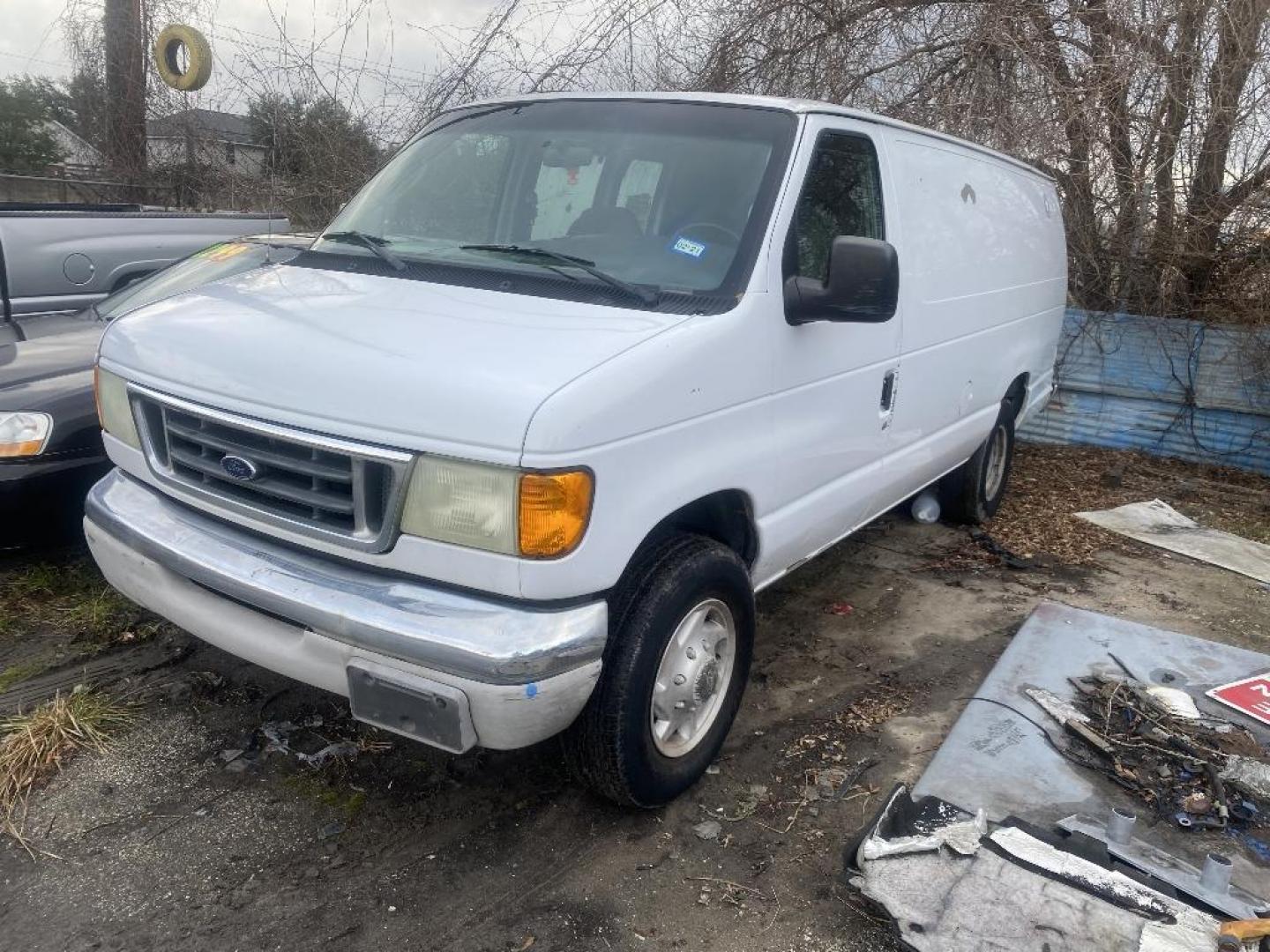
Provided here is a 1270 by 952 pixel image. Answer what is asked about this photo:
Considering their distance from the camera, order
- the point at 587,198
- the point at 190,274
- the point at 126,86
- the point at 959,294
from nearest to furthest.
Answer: the point at 587,198 < the point at 959,294 < the point at 190,274 < the point at 126,86

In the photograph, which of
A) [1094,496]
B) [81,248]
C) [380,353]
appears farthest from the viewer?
[1094,496]

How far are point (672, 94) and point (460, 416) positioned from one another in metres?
1.85

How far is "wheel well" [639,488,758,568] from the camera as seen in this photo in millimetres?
3012

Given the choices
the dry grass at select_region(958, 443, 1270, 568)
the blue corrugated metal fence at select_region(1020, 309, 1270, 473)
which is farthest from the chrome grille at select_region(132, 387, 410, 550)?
the blue corrugated metal fence at select_region(1020, 309, 1270, 473)

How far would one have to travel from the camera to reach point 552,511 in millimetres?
2340

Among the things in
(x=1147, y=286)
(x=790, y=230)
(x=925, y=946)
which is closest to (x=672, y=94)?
(x=790, y=230)

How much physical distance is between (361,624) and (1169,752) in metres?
2.73

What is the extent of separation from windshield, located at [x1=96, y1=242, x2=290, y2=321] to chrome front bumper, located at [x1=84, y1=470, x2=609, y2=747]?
2823 mm

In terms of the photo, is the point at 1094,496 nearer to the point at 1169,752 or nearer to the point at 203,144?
the point at 1169,752

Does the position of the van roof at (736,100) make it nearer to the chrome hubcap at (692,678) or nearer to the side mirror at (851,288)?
the side mirror at (851,288)

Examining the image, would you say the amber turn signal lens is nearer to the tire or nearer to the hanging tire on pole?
the tire

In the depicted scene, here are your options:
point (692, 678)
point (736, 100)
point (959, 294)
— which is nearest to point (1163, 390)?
point (959, 294)

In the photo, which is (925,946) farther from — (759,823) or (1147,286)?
(1147,286)

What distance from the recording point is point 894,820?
2.80 metres
